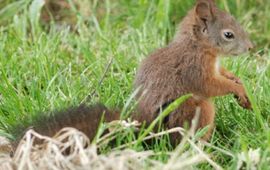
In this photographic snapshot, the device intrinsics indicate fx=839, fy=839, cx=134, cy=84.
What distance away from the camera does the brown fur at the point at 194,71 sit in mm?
3910

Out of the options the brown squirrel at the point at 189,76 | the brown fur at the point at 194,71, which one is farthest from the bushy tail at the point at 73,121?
the brown fur at the point at 194,71

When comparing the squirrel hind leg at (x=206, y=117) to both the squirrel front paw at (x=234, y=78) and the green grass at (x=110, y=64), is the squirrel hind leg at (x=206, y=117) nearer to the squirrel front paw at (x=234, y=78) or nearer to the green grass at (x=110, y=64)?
the green grass at (x=110, y=64)

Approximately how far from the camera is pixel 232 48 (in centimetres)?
425

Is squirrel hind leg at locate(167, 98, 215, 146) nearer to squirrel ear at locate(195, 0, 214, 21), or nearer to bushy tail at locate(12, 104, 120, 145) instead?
bushy tail at locate(12, 104, 120, 145)

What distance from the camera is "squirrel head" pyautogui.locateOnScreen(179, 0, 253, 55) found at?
423 cm

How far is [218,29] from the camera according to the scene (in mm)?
4250

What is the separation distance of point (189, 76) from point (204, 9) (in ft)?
1.36

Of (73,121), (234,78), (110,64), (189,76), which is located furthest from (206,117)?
(110,64)

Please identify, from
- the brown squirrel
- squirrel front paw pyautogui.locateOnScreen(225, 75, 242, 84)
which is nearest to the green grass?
squirrel front paw pyautogui.locateOnScreen(225, 75, 242, 84)

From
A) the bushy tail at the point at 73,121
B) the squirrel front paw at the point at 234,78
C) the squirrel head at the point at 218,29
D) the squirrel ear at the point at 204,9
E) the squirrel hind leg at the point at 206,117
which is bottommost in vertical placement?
the squirrel hind leg at the point at 206,117

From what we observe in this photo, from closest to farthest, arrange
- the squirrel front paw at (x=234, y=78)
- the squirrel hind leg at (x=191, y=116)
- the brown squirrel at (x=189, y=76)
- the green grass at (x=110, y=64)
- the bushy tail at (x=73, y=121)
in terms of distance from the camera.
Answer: the bushy tail at (x=73, y=121) → the brown squirrel at (x=189, y=76) → the squirrel hind leg at (x=191, y=116) → the green grass at (x=110, y=64) → the squirrel front paw at (x=234, y=78)

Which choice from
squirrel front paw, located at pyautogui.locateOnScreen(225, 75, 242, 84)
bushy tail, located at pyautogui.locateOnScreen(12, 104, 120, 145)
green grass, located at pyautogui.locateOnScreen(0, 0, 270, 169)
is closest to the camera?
bushy tail, located at pyautogui.locateOnScreen(12, 104, 120, 145)

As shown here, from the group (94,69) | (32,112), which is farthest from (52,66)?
(32,112)

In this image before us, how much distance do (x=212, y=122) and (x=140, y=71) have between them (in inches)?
16.5
